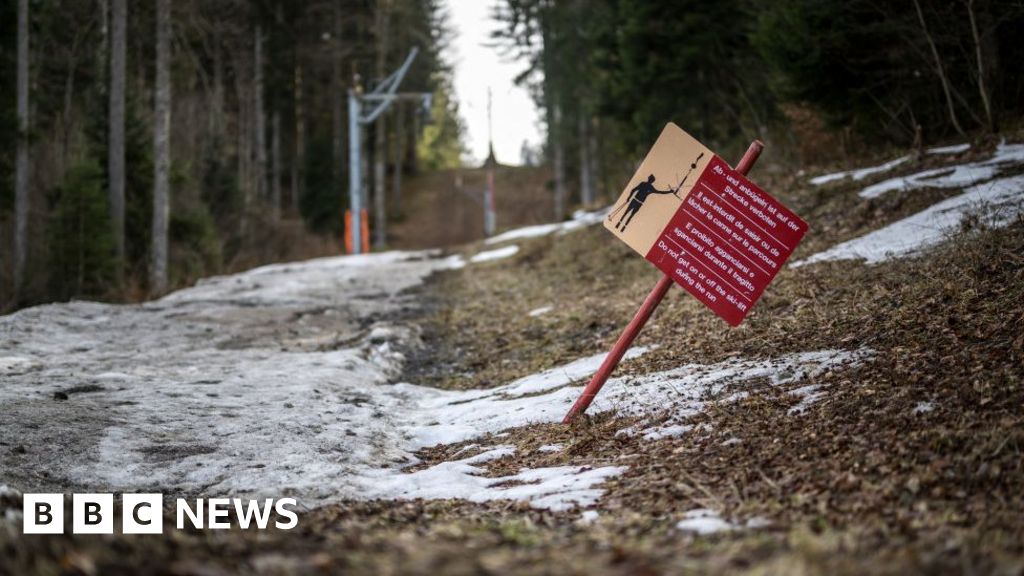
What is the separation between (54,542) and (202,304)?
446 inches

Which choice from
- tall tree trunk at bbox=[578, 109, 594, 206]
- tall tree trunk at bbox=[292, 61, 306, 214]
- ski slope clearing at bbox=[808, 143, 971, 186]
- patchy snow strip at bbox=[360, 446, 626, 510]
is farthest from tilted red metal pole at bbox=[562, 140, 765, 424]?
tall tree trunk at bbox=[292, 61, 306, 214]

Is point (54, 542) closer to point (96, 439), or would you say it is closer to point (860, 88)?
point (96, 439)

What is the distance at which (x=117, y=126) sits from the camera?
18.4m

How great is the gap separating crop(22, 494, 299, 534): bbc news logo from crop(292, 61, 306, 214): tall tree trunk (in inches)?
1518

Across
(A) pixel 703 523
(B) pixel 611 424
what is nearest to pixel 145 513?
(A) pixel 703 523

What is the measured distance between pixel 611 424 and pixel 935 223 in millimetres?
4814

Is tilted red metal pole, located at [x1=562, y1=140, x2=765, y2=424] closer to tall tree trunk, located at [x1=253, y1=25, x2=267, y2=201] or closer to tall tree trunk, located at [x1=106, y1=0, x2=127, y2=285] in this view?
A: tall tree trunk, located at [x1=106, y1=0, x2=127, y2=285]

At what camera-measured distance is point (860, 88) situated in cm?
1384

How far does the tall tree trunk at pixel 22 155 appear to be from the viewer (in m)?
17.8

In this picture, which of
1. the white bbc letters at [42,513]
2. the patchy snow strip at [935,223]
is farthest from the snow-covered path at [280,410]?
the patchy snow strip at [935,223]

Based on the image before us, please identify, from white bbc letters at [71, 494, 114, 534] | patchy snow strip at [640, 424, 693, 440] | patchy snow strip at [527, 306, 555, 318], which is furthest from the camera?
patchy snow strip at [527, 306, 555, 318]

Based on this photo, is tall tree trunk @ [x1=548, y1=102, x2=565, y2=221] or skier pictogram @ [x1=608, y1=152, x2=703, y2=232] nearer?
skier pictogram @ [x1=608, y1=152, x2=703, y2=232]

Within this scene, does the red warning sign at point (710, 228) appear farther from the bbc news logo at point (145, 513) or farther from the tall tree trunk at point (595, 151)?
the tall tree trunk at point (595, 151)

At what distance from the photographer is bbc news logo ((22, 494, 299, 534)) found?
3.18m
